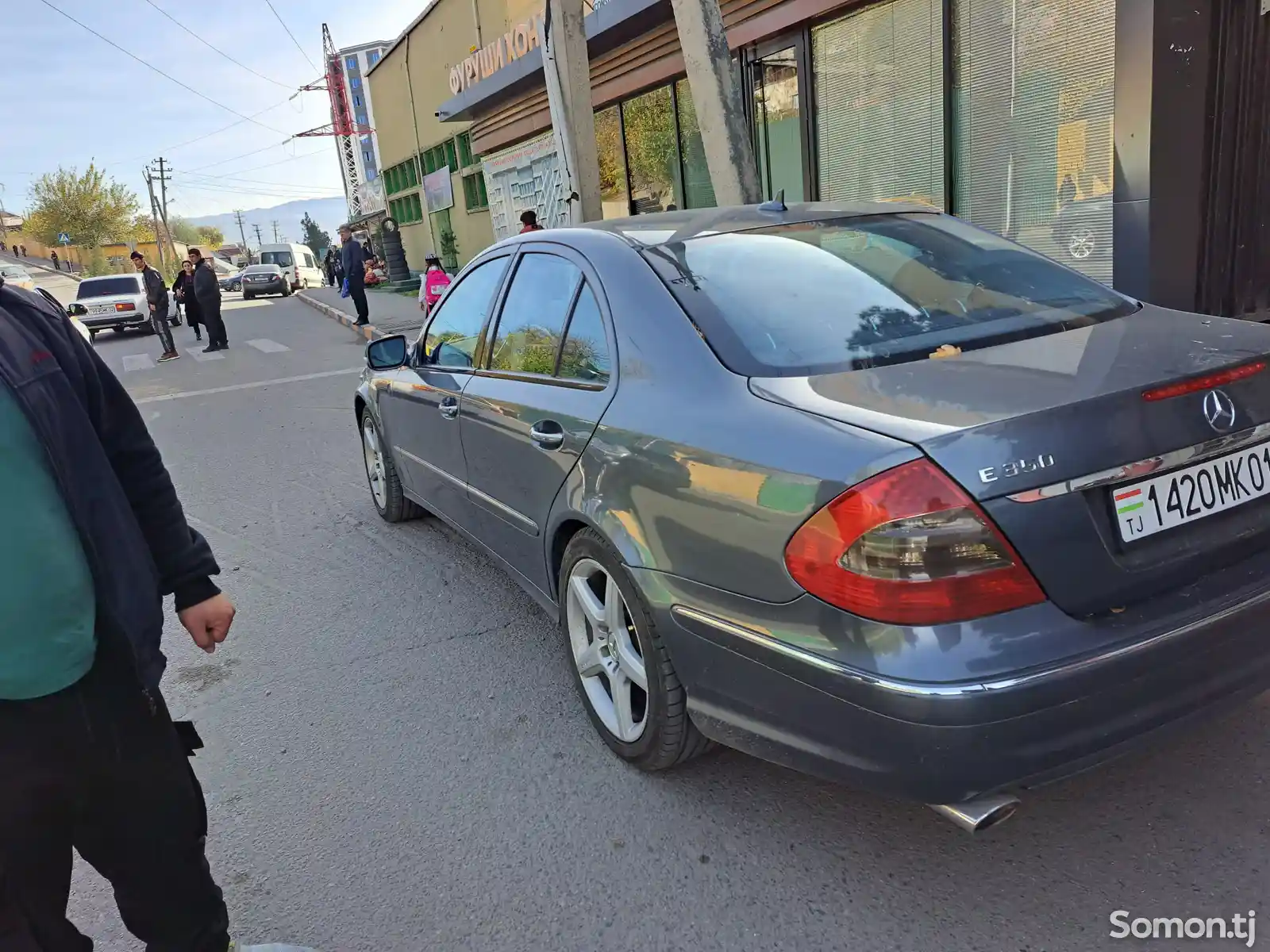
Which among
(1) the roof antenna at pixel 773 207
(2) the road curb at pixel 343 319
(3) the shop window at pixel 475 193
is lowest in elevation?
(2) the road curb at pixel 343 319

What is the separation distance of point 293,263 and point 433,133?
82.6 feet

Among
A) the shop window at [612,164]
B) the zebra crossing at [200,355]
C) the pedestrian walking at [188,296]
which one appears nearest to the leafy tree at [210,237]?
the pedestrian walking at [188,296]

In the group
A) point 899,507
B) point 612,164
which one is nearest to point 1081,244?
point 899,507

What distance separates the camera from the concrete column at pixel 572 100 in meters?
9.32

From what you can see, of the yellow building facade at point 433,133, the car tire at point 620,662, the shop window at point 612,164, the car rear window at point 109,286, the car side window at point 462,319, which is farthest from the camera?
the yellow building facade at point 433,133

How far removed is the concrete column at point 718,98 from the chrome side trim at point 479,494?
12.6ft

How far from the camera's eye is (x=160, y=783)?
1816 millimetres

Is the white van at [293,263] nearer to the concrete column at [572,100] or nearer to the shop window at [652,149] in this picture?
the shop window at [652,149]

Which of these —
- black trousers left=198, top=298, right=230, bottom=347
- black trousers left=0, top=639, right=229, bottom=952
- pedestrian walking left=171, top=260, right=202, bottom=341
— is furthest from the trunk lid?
pedestrian walking left=171, top=260, right=202, bottom=341

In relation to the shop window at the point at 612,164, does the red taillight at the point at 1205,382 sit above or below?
below

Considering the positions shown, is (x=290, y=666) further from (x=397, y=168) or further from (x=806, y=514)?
(x=397, y=168)

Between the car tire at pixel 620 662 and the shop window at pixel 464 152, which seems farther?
the shop window at pixel 464 152

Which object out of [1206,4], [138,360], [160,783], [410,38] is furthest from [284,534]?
[410,38]

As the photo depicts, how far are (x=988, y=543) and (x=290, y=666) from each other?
305 cm
